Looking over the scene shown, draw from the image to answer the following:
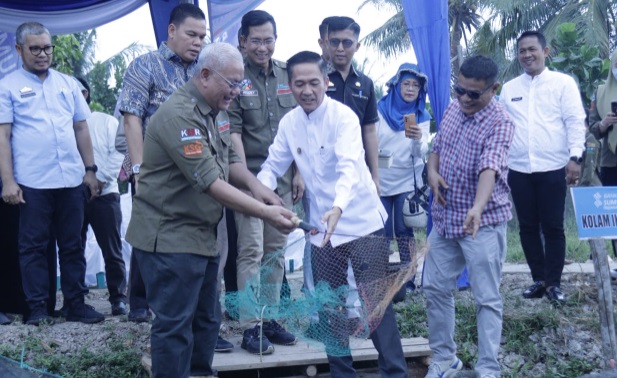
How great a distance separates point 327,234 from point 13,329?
270 cm

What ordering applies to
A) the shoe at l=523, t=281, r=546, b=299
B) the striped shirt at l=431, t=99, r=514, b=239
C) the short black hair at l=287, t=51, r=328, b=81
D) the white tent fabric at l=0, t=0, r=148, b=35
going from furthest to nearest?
the white tent fabric at l=0, t=0, r=148, b=35 < the shoe at l=523, t=281, r=546, b=299 < the striped shirt at l=431, t=99, r=514, b=239 < the short black hair at l=287, t=51, r=328, b=81

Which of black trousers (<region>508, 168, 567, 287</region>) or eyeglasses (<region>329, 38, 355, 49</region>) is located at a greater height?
eyeglasses (<region>329, 38, 355, 49</region>)

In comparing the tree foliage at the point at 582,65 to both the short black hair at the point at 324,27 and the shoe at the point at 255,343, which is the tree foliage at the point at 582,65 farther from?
the shoe at the point at 255,343

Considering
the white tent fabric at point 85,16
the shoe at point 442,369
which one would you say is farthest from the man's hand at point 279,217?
the white tent fabric at point 85,16

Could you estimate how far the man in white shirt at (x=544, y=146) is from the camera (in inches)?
250

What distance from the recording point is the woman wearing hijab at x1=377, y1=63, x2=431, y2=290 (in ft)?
22.5

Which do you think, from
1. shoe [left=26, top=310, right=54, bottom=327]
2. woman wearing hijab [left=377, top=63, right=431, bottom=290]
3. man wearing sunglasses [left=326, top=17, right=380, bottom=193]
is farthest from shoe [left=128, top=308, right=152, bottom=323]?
woman wearing hijab [left=377, top=63, right=431, bottom=290]

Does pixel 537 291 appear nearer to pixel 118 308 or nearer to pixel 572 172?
pixel 572 172

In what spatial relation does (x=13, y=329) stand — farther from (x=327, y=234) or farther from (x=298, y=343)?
(x=327, y=234)

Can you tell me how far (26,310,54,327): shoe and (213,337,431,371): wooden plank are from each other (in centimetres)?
138

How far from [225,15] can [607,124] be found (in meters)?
3.77

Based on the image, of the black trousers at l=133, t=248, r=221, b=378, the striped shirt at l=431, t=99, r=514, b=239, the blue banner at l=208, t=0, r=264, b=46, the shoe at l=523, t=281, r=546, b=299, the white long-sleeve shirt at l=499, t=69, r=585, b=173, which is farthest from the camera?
the blue banner at l=208, t=0, r=264, b=46

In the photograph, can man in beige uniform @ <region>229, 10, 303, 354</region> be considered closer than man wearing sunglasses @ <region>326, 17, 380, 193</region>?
Yes

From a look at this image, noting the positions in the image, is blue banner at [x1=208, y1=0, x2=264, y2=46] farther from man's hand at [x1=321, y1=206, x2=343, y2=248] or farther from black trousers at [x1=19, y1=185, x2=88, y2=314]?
man's hand at [x1=321, y1=206, x2=343, y2=248]
